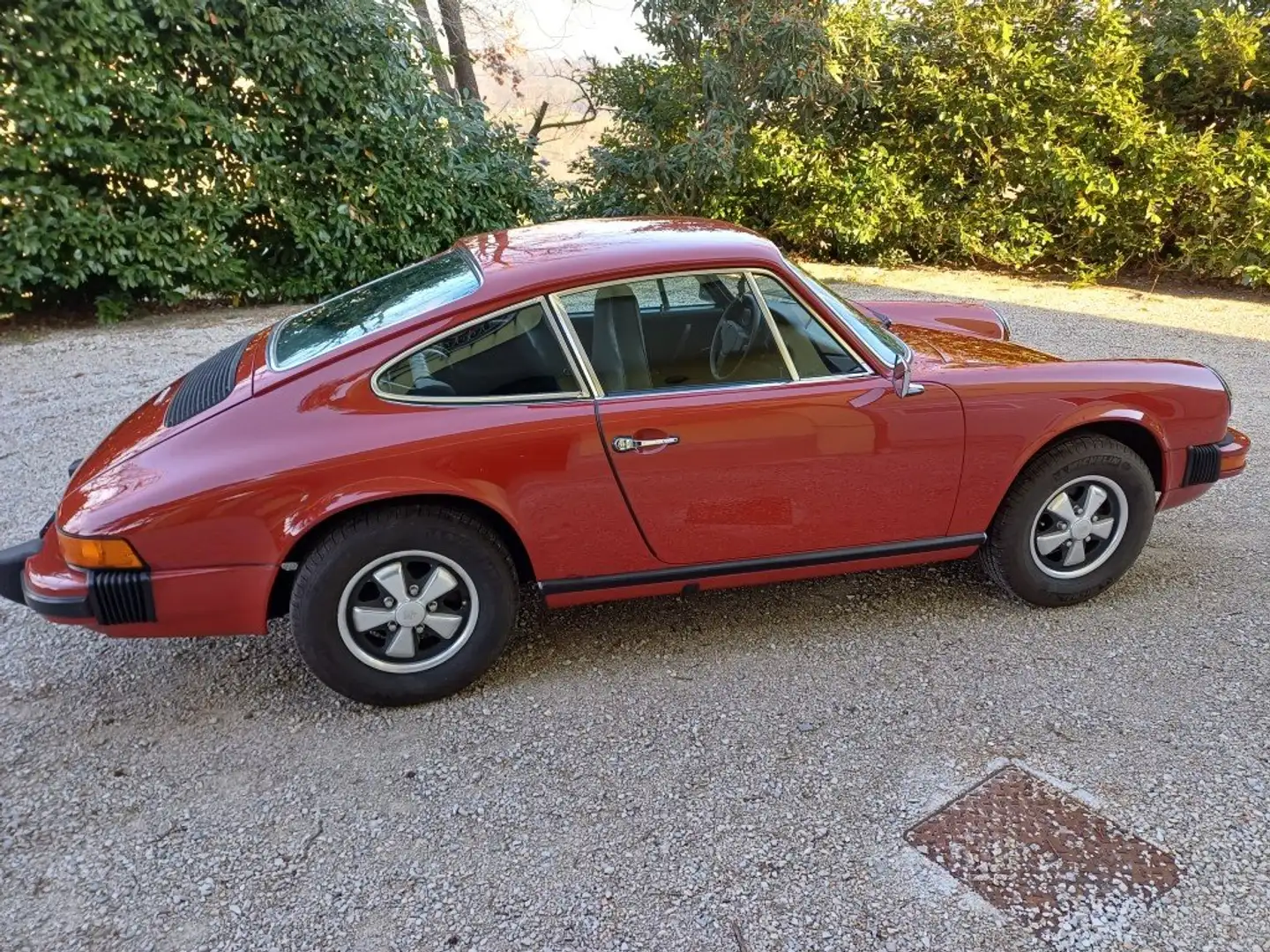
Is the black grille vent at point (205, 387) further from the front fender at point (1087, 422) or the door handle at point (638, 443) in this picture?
the front fender at point (1087, 422)

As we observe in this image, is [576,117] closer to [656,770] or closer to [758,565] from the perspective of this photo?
[758,565]

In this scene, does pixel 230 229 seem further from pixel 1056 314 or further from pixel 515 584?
pixel 1056 314

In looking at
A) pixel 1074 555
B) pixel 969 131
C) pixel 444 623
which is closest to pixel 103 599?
pixel 444 623

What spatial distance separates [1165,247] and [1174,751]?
7.99 m

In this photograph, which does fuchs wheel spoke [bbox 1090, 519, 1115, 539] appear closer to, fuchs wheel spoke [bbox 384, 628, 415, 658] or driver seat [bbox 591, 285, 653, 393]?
driver seat [bbox 591, 285, 653, 393]

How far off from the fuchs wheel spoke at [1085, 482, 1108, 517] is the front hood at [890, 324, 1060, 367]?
1.62ft

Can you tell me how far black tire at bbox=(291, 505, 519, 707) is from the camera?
2.65 m

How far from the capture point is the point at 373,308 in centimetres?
316

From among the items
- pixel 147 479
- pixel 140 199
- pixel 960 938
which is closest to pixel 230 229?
pixel 140 199

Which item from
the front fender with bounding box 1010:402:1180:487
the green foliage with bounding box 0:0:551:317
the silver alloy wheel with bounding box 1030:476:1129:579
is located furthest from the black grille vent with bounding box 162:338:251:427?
the green foliage with bounding box 0:0:551:317

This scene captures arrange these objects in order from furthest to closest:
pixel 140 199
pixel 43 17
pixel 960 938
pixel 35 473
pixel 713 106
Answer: pixel 713 106, pixel 140 199, pixel 43 17, pixel 35 473, pixel 960 938

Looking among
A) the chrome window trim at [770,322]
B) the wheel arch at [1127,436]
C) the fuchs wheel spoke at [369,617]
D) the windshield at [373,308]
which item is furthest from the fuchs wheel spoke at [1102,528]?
the fuchs wheel spoke at [369,617]

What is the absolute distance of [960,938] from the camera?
6.73ft

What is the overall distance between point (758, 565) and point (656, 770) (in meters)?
0.79
